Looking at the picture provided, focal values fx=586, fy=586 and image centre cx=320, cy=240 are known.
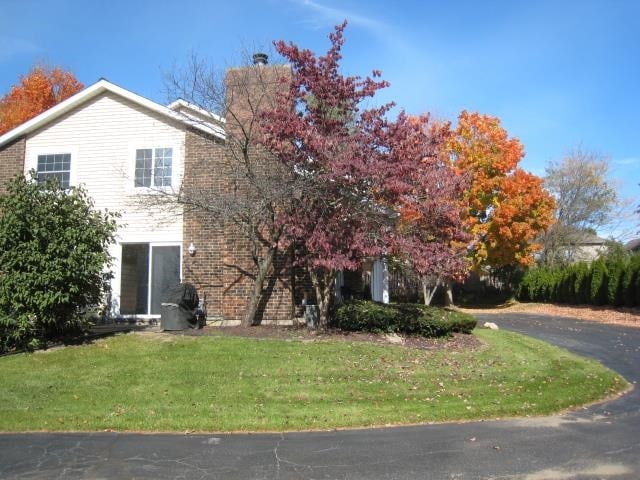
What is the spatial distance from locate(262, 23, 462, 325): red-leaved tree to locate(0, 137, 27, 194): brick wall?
341 inches

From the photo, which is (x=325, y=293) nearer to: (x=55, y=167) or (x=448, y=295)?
(x=55, y=167)

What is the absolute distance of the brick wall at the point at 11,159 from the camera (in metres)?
16.9

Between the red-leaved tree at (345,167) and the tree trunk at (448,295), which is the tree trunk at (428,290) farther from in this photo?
the red-leaved tree at (345,167)

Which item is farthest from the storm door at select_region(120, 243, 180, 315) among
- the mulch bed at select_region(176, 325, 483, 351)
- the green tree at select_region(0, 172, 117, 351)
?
the green tree at select_region(0, 172, 117, 351)

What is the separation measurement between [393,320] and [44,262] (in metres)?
7.36

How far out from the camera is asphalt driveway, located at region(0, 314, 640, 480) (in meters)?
5.73

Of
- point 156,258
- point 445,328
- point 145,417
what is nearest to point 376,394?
point 145,417

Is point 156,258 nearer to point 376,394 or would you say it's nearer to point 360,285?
point 360,285

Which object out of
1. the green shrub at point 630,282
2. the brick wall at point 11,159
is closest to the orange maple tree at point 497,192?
the green shrub at point 630,282

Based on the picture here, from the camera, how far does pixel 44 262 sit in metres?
11.7

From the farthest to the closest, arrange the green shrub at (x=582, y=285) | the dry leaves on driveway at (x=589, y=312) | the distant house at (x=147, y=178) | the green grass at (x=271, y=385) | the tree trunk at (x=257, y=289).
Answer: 1. the green shrub at (x=582, y=285)
2. the dry leaves on driveway at (x=589, y=312)
3. the distant house at (x=147, y=178)
4. the tree trunk at (x=257, y=289)
5. the green grass at (x=271, y=385)

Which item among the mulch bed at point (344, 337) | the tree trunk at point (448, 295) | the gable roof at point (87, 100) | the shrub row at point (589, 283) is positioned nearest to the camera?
the mulch bed at point (344, 337)

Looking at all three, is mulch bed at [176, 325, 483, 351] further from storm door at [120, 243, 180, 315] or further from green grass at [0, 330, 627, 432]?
storm door at [120, 243, 180, 315]

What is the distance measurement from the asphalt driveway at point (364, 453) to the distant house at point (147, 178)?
7.67 m
